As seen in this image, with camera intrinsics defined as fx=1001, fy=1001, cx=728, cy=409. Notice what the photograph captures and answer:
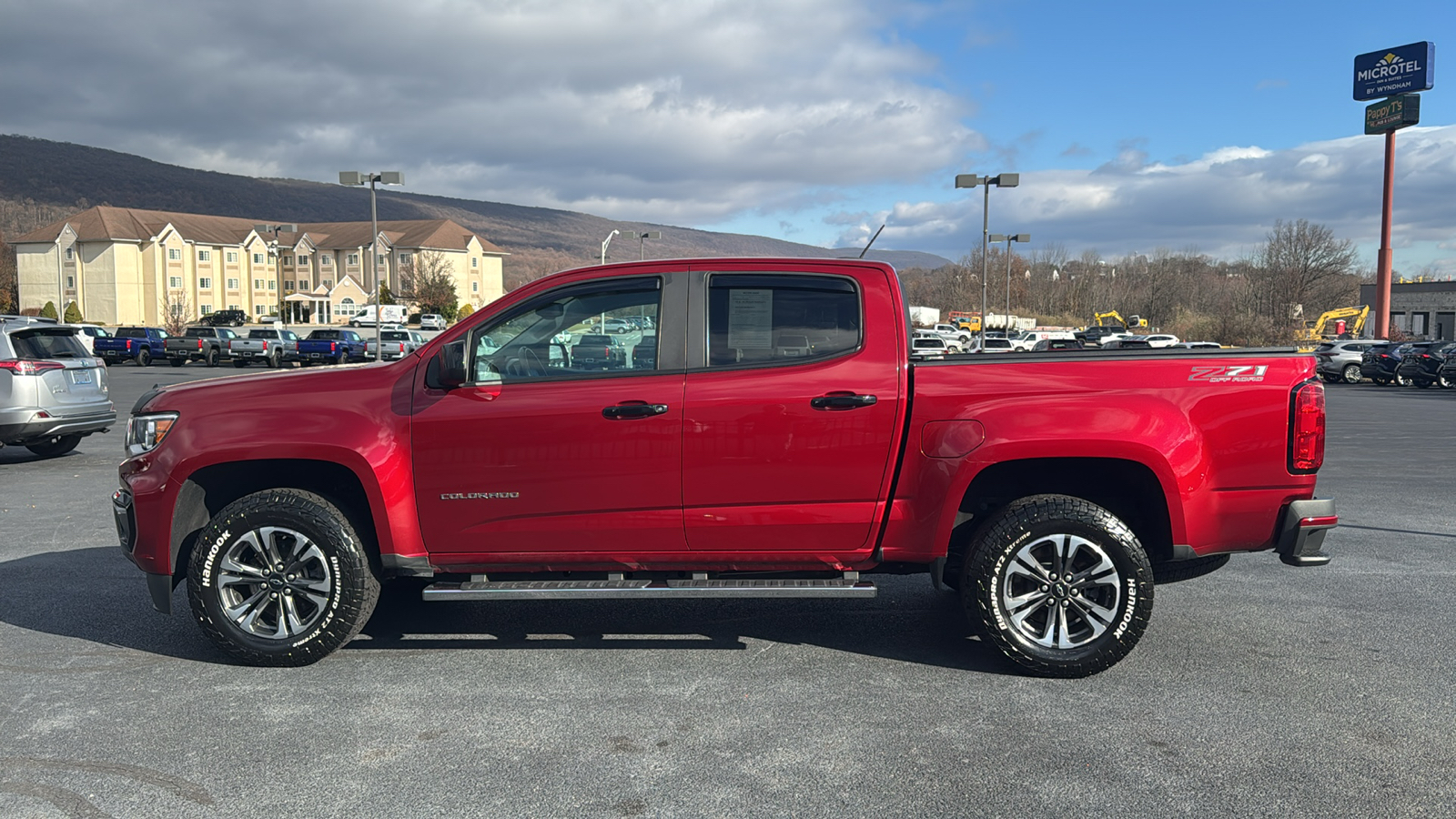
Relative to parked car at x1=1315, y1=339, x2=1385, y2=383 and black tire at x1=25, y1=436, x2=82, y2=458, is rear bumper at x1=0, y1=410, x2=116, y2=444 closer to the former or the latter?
black tire at x1=25, y1=436, x2=82, y2=458

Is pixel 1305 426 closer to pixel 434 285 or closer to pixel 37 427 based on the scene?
pixel 37 427

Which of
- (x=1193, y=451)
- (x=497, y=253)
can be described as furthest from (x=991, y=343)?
(x=497, y=253)

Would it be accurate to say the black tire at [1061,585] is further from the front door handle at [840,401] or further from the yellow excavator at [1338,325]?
the yellow excavator at [1338,325]

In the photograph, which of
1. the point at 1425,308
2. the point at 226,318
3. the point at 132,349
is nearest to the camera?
the point at 132,349

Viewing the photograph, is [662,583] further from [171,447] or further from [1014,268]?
[1014,268]

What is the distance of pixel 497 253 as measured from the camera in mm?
135750

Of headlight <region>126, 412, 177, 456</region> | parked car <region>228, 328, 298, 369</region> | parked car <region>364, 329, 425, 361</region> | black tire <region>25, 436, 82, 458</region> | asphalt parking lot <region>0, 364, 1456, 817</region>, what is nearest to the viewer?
asphalt parking lot <region>0, 364, 1456, 817</region>

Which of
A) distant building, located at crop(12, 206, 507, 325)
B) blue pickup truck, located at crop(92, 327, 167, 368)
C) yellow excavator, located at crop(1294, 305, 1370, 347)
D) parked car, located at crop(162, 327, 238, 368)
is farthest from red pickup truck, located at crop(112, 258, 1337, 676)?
distant building, located at crop(12, 206, 507, 325)

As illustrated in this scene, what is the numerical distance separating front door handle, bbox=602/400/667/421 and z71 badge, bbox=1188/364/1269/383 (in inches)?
98.9

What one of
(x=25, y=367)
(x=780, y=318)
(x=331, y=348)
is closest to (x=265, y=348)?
(x=331, y=348)

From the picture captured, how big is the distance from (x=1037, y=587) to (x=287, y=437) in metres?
3.65

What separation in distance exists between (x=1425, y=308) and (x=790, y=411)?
9578 centimetres

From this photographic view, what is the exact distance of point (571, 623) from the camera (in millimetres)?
5688

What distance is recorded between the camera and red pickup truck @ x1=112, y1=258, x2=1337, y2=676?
470 cm
